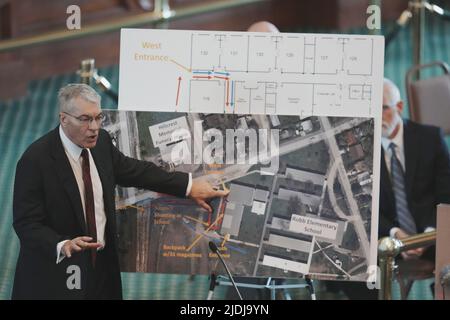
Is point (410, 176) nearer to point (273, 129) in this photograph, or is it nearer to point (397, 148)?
point (397, 148)

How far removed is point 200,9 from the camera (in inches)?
237

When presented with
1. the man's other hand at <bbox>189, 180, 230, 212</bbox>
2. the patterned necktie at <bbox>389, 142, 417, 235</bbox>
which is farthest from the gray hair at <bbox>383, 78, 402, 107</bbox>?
the man's other hand at <bbox>189, 180, 230, 212</bbox>

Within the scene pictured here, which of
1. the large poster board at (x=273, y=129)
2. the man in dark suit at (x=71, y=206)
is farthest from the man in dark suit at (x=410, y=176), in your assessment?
the man in dark suit at (x=71, y=206)

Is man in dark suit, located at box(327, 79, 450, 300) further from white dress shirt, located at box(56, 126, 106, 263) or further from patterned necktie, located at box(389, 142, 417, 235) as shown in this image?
white dress shirt, located at box(56, 126, 106, 263)

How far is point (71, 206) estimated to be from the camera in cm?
335

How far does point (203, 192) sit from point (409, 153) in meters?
1.77

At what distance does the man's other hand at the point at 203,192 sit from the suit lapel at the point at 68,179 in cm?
37

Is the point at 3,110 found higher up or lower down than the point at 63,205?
higher up

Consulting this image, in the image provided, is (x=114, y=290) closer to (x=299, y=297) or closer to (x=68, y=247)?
(x=68, y=247)

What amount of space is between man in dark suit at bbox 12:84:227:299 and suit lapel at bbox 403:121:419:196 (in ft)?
5.86

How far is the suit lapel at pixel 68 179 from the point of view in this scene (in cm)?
334
